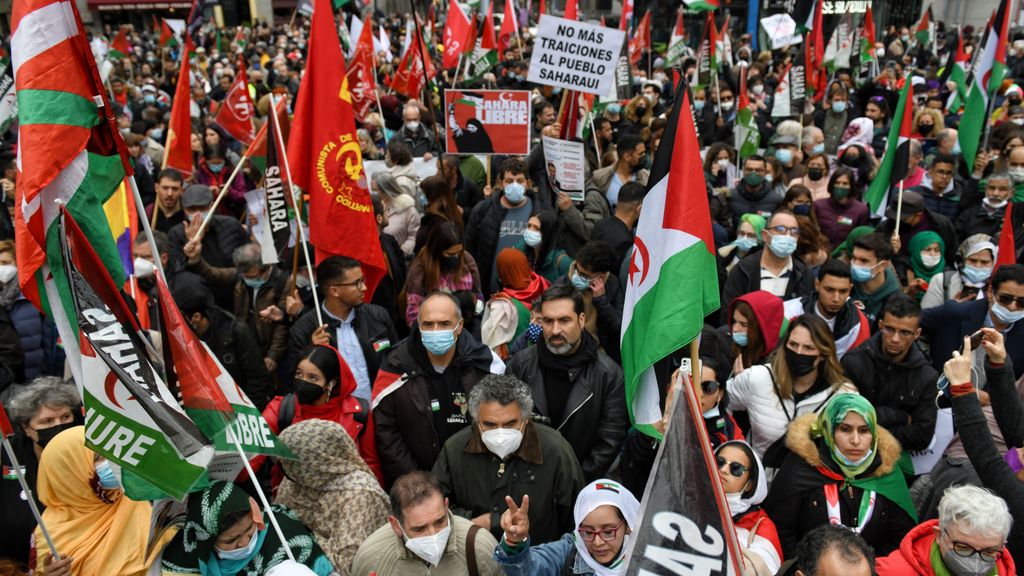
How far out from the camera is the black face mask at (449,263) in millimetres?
5293

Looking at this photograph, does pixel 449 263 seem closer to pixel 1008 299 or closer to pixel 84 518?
pixel 84 518

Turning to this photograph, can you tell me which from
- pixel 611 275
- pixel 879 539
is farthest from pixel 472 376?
pixel 879 539

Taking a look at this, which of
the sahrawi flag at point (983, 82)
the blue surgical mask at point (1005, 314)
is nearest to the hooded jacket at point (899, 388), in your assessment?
the blue surgical mask at point (1005, 314)

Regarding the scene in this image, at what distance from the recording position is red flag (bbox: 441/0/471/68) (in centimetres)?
1225

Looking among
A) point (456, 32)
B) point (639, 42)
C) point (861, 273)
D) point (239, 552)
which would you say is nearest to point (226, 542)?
point (239, 552)

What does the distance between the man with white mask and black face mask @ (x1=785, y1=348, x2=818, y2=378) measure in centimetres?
181

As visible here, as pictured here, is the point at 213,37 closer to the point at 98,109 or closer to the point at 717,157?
the point at 717,157

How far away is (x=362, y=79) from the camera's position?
10430 mm

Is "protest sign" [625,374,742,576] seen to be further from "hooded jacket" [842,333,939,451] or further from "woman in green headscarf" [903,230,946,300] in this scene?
"woman in green headscarf" [903,230,946,300]

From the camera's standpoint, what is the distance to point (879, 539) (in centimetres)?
346

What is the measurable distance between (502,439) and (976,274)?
11.4ft

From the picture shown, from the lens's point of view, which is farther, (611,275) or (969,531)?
(611,275)

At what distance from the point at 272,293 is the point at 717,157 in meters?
5.03

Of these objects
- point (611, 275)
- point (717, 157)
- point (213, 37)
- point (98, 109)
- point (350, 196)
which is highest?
point (98, 109)
